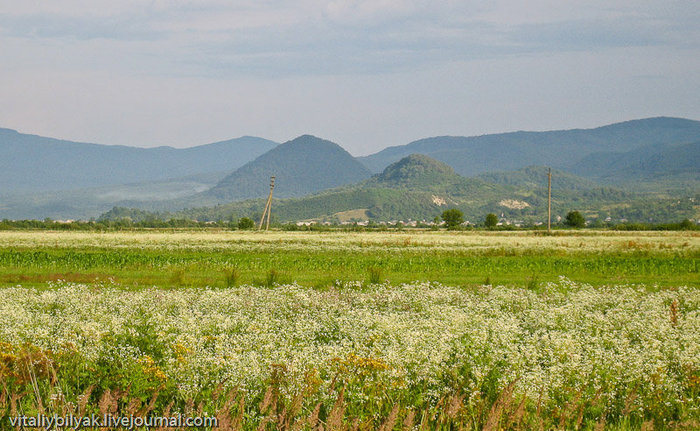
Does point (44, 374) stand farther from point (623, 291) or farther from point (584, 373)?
point (623, 291)

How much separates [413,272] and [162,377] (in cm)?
2827

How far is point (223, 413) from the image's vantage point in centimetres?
705

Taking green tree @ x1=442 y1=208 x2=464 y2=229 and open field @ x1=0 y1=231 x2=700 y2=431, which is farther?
green tree @ x1=442 y1=208 x2=464 y2=229

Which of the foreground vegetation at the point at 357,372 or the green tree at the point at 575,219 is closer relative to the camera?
the foreground vegetation at the point at 357,372

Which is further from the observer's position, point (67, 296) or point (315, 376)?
point (67, 296)

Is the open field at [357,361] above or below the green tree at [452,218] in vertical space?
below

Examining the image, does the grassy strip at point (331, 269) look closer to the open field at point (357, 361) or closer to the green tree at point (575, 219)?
the open field at point (357, 361)

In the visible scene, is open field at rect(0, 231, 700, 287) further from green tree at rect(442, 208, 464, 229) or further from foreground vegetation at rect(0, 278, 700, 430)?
green tree at rect(442, 208, 464, 229)

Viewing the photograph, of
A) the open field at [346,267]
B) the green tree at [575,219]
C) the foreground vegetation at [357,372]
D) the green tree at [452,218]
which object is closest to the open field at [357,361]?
the foreground vegetation at [357,372]

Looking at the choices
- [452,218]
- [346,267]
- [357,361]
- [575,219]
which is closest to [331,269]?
[346,267]

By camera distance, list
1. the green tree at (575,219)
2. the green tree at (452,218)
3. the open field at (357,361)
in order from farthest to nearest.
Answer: the green tree at (452,218)
the green tree at (575,219)
the open field at (357,361)

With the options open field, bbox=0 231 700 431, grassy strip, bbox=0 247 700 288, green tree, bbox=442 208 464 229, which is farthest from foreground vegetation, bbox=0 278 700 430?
green tree, bbox=442 208 464 229

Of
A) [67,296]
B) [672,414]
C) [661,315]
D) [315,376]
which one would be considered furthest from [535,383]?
[67,296]

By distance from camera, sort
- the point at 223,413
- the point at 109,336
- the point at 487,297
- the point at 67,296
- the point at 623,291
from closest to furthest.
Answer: the point at 223,413 < the point at 109,336 < the point at 67,296 < the point at 487,297 < the point at 623,291
